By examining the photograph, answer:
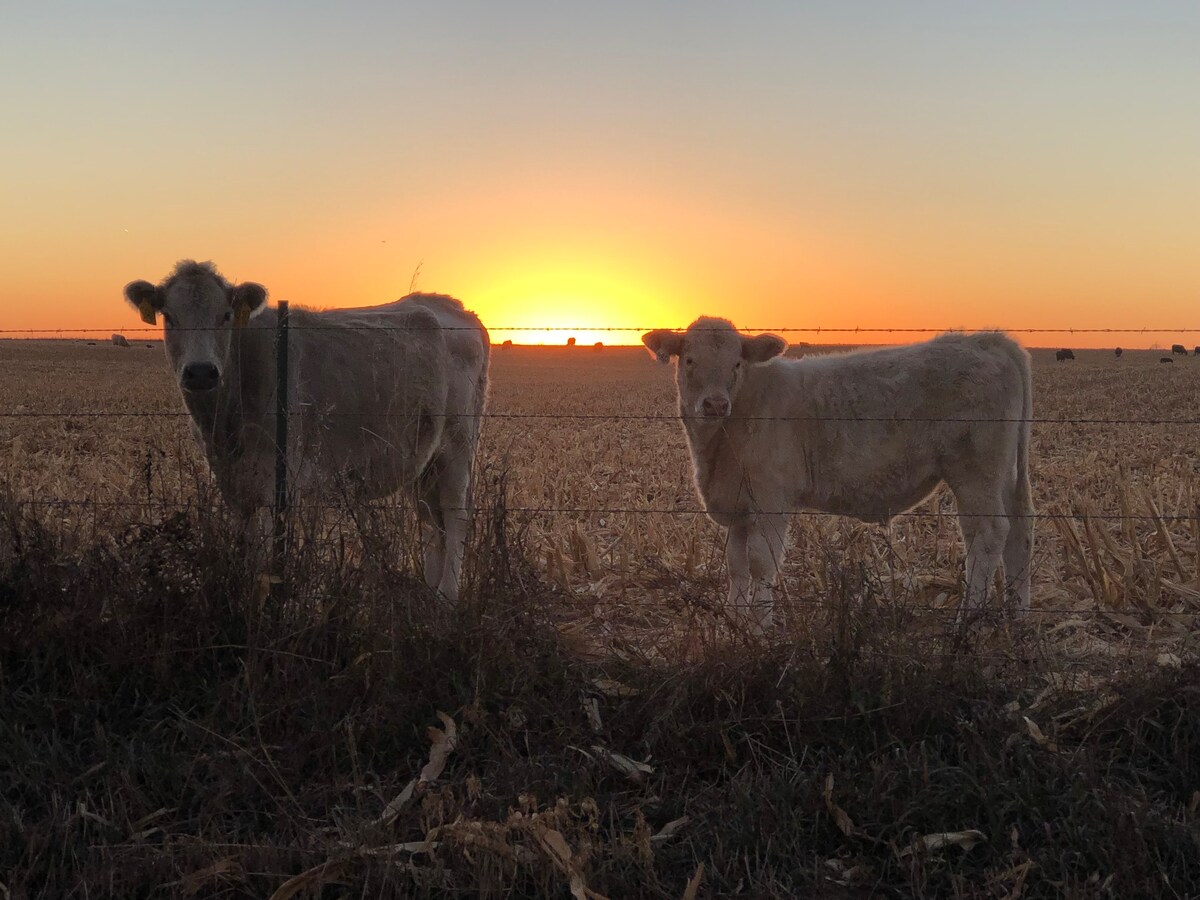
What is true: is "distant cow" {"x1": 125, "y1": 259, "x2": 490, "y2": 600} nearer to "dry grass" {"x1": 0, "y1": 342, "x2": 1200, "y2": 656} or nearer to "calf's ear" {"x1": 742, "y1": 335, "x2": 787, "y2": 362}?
"dry grass" {"x1": 0, "y1": 342, "x2": 1200, "y2": 656}

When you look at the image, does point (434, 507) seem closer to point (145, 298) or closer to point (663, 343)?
point (663, 343)

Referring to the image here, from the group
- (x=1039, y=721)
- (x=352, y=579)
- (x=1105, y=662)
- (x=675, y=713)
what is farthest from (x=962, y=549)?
(x=352, y=579)

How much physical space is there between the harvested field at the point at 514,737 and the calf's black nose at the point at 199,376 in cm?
91

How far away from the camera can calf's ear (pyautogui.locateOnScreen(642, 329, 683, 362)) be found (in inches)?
272

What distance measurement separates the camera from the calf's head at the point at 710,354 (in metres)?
6.68

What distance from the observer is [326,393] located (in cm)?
659

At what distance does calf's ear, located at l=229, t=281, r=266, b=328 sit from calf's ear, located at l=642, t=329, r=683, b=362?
8.39 ft

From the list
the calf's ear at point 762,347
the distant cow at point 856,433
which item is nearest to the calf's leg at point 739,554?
the distant cow at point 856,433

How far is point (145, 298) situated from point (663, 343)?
3.37 meters

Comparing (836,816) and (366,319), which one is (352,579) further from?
(366,319)

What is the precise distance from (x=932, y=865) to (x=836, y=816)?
339 mm

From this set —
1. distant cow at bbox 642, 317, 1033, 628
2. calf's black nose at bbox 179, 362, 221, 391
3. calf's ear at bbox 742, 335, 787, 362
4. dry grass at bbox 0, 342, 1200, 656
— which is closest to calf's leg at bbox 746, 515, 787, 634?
distant cow at bbox 642, 317, 1033, 628

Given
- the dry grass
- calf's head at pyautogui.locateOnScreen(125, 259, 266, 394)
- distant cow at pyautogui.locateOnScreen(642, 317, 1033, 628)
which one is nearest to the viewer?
the dry grass

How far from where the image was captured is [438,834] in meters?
3.38
